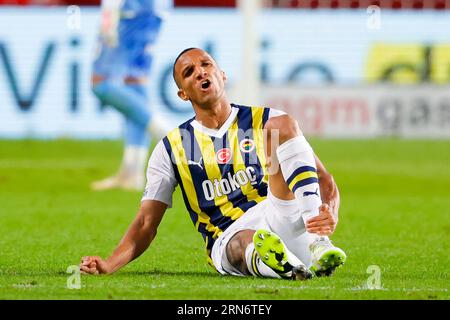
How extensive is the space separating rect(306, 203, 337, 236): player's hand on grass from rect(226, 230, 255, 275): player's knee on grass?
384mm

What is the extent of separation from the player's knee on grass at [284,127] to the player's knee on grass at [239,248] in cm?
47

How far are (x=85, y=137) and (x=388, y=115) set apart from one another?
4.59m

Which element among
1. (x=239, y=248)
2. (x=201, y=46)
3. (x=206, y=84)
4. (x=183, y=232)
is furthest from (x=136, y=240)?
(x=201, y=46)

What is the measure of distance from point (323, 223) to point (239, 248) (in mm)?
531

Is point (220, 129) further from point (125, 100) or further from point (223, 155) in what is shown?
point (125, 100)

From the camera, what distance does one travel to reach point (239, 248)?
596 centimetres

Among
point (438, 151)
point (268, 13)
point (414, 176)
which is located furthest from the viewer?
point (268, 13)

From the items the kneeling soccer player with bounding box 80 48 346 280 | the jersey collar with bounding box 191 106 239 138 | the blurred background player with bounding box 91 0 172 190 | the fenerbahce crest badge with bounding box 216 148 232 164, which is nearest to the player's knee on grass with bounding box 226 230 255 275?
the kneeling soccer player with bounding box 80 48 346 280

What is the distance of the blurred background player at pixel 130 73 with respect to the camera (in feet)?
39.7

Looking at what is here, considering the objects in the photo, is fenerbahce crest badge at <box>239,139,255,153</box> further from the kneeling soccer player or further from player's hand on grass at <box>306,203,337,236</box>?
player's hand on grass at <box>306,203,337,236</box>

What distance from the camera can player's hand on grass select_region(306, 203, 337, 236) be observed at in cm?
560
